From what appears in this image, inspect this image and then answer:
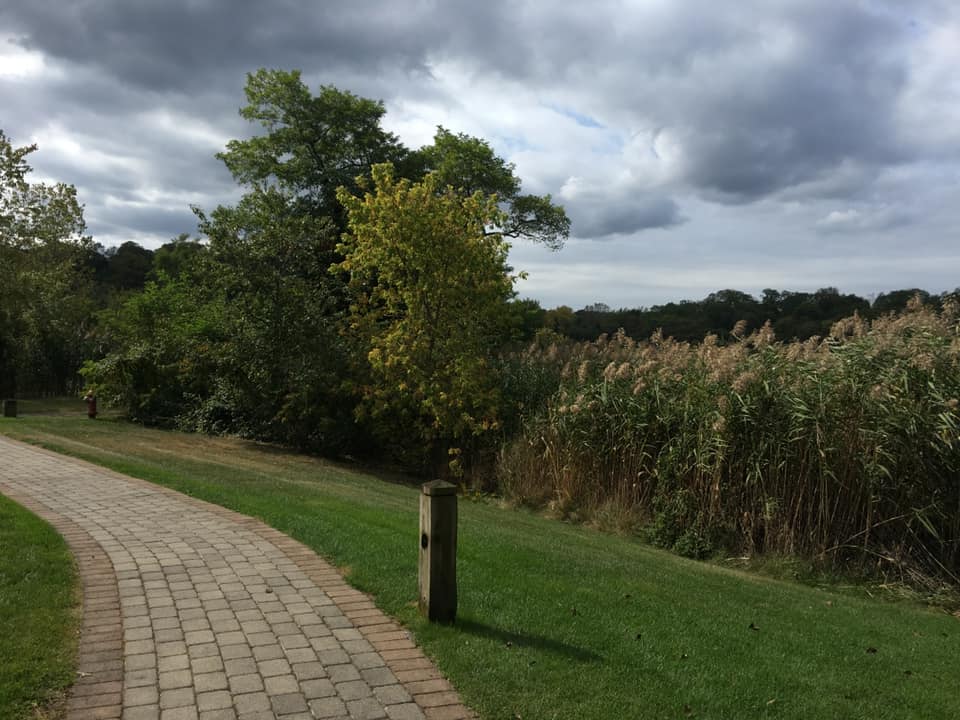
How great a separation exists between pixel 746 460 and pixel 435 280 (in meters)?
7.90

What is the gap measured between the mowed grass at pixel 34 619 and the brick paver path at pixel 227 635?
112 millimetres

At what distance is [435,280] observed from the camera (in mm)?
15789

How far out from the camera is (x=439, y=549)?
496 centimetres

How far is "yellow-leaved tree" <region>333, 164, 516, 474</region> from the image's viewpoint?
1550 centimetres

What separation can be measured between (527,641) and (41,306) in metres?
34.3

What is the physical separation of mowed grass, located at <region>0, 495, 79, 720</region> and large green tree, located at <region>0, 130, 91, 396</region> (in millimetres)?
24831

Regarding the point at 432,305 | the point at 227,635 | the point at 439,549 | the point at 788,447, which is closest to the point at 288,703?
the point at 227,635

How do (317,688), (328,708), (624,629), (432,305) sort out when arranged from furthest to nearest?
(432,305)
(624,629)
(317,688)
(328,708)

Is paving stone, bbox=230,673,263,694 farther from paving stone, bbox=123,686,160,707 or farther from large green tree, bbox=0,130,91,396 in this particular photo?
large green tree, bbox=0,130,91,396

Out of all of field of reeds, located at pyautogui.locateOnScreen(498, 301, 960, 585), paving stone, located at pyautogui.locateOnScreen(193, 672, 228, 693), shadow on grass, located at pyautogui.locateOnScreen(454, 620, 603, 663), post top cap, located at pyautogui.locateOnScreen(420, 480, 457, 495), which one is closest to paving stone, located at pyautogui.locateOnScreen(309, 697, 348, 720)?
paving stone, located at pyautogui.locateOnScreen(193, 672, 228, 693)

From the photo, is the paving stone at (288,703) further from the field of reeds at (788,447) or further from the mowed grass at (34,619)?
the field of reeds at (788,447)

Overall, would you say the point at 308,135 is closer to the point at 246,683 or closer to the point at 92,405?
the point at 92,405

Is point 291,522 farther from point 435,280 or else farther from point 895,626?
point 435,280

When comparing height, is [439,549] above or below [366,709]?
above
